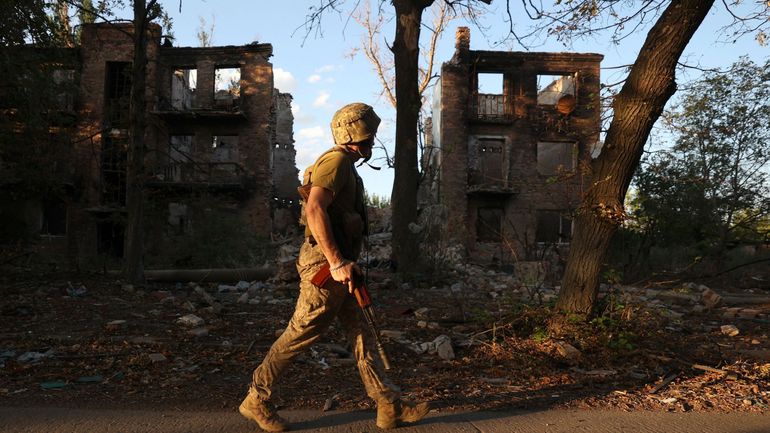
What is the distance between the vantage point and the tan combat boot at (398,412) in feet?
9.53

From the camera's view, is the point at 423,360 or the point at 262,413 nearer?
the point at 262,413

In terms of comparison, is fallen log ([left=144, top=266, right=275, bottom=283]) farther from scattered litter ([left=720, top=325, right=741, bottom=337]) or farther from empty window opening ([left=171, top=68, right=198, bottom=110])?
empty window opening ([left=171, top=68, right=198, bottom=110])

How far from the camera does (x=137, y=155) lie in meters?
9.34

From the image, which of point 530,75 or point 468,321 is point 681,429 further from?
point 530,75

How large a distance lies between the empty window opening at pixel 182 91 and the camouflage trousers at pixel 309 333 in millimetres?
21757

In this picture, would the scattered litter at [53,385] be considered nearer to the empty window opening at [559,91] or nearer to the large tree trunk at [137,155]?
the large tree trunk at [137,155]

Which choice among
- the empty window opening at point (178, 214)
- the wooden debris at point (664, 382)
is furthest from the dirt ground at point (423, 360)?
the empty window opening at point (178, 214)

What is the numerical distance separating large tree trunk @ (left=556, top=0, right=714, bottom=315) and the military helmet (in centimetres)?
250

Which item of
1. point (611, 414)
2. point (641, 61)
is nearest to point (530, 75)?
point (641, 61)

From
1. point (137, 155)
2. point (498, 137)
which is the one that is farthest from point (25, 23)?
point (498, 137)

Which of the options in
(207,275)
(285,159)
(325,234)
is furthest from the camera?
(285,159)

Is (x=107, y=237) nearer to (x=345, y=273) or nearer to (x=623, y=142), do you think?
(x=623, y=142)

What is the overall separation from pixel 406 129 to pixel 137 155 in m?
4.76

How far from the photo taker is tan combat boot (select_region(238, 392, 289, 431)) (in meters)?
2.83
